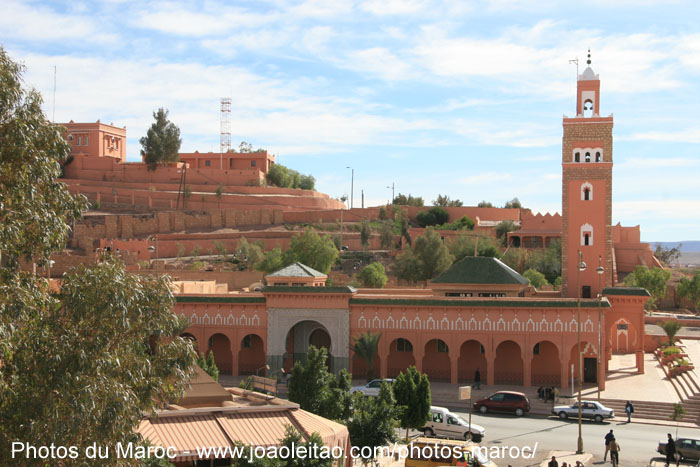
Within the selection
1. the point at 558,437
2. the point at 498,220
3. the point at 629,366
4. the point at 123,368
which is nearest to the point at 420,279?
the point at 498,220

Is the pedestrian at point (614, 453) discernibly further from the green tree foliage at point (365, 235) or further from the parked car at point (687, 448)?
the green tree foliage at point (365, 235)

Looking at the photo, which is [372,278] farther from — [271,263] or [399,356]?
[399,356]

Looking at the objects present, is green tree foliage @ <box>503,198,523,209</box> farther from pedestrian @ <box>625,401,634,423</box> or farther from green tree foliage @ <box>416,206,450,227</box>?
pedestrian @ <box>625,401,634,423</box>

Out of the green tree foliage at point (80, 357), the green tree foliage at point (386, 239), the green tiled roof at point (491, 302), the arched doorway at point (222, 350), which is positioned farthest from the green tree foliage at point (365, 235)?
the green tree foliage at point (80, 357)

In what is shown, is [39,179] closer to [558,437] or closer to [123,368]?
[123,368]

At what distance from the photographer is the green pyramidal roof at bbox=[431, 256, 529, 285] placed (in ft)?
124

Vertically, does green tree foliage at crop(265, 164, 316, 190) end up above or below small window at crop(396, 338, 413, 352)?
above

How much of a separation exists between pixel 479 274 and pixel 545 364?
4758 millimetres

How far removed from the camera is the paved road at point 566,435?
24.5 meters

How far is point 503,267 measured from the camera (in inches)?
1516

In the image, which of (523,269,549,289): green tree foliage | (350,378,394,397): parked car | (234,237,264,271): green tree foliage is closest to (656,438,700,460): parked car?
(350,378,394,397): parked car

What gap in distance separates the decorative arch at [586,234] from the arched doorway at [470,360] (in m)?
7.96

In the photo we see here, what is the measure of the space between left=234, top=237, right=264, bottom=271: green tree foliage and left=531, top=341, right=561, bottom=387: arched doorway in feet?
102

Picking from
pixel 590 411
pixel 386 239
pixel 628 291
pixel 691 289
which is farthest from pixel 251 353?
pixel 691 289
